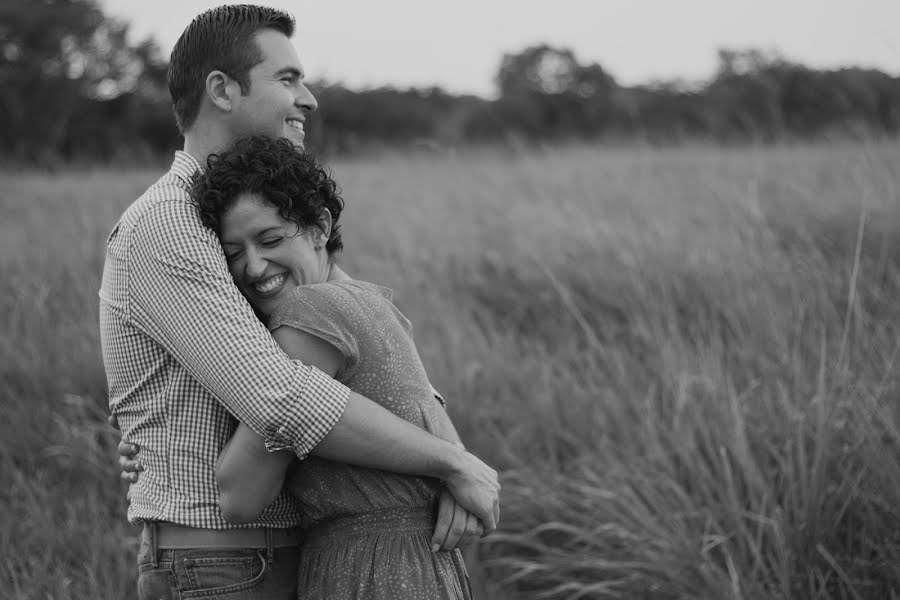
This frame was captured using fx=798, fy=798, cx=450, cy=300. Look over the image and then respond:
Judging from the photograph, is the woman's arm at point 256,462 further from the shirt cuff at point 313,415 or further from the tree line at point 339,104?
the tree line at point 339,104

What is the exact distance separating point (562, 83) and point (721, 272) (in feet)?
39.5

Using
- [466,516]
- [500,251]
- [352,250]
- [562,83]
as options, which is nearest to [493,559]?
[466,516]

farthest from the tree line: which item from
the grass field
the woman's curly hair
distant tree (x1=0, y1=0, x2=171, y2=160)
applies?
the woman's curly hair

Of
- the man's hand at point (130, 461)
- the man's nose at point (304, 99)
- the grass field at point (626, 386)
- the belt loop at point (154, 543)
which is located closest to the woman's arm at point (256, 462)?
the belt loop at point (154, 543)

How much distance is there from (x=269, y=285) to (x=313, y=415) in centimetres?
39

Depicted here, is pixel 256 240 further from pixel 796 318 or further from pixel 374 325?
pixel 796 318

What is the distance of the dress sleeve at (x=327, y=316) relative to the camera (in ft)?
5.65

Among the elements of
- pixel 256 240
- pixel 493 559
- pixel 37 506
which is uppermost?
pixel 256 240

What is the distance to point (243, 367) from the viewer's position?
1.65 m

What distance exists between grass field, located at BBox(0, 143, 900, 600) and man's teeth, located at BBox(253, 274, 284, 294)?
1.61 metres

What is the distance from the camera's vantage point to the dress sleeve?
5.65 feet

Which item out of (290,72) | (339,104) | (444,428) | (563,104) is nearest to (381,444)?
(444,428)

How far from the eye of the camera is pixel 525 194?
6.53 m

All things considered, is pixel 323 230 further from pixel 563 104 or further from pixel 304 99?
pixel 563 104
